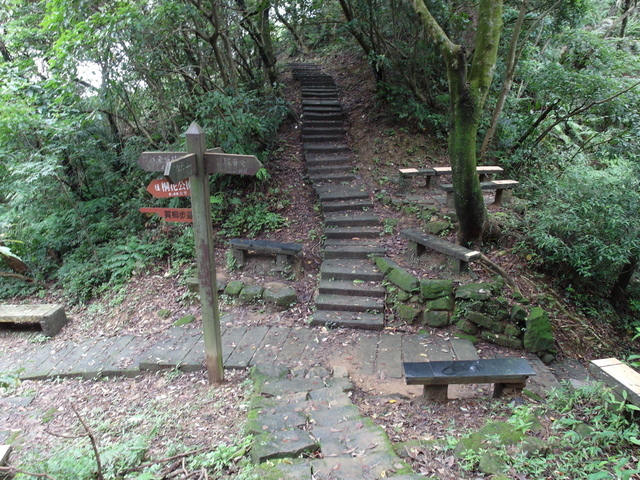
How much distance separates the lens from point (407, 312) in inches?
192

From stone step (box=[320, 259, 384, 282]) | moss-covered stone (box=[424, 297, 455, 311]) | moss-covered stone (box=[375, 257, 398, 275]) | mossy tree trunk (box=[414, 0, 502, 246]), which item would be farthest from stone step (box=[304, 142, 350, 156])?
moss-covered stone (box=[424, 297, 455, 311])

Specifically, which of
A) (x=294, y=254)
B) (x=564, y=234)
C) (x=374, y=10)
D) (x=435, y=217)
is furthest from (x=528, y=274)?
(x=374, y=10)

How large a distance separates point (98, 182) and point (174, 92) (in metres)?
2.66

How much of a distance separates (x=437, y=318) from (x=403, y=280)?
0.65m

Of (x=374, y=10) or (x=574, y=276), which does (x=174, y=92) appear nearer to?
(x=374, y=10)

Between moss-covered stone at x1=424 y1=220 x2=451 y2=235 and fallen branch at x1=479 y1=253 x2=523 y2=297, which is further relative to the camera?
moss-covered stone at x1=424 y1=220 x2=451 y2=235

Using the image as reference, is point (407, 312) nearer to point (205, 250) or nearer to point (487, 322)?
point (487, 322)

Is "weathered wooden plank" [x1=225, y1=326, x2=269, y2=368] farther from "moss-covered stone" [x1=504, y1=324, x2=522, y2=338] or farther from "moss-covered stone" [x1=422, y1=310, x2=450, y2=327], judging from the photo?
"moss-covered stone" [x1=504, y1=324, x2=522, y2=338]

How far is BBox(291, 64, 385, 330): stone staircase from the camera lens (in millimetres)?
5120

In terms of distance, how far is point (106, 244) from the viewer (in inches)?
298

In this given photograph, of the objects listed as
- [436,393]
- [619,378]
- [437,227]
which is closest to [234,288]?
[437,227]

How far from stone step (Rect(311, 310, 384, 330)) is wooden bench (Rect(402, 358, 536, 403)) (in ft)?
4.82

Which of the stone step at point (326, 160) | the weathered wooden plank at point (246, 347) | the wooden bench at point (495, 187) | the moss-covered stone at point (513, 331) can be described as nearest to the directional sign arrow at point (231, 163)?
the weathered wooden plank at point (246, 347)

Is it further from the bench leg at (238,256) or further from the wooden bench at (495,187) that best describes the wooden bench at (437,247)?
the bench leg at (238,256)
